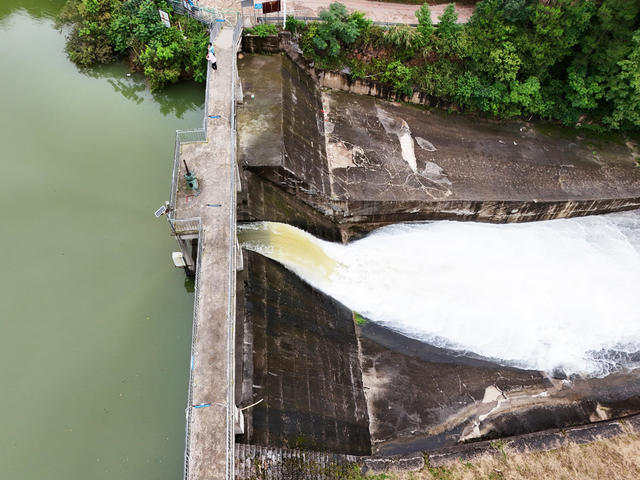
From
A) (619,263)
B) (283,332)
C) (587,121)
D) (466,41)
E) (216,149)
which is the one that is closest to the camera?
(283,332)

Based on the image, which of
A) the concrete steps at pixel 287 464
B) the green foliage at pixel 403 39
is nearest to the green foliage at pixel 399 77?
the green foliage at pixel 403 39

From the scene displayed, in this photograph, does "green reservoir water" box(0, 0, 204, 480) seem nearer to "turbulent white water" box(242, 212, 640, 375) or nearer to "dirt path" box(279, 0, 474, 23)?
"turbulent white water" box(242, 212, 640, 375)

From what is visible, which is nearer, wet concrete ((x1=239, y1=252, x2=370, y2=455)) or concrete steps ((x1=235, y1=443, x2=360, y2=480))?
concrete steps ((x1=235, y1=443, x2=360, y2=480))

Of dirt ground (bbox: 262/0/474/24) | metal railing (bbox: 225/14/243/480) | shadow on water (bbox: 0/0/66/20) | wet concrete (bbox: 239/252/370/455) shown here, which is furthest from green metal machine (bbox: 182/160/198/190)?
shadow on water (bbox: 0/0/66/20)

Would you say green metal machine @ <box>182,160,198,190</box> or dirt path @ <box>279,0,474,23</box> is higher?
dirt path @ <box>279,0,474,23</box>

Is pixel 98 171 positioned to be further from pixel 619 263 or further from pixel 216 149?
pixel 619 263

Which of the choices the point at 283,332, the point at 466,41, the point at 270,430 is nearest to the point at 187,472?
the point at 270,430

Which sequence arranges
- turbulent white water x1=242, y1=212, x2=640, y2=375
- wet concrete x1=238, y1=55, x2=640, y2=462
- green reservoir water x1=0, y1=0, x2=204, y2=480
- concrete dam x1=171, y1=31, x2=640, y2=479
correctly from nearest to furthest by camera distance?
green reservoir water x1=0, y1=0, x2=204, y2=480
concrete dam x1=171, y1=31, x2=640, y2=479
wet concrete x1=238, y1=55, x2=640, y2=462
turbulent white water x1=242, y1=212, x2=640, y2=375
